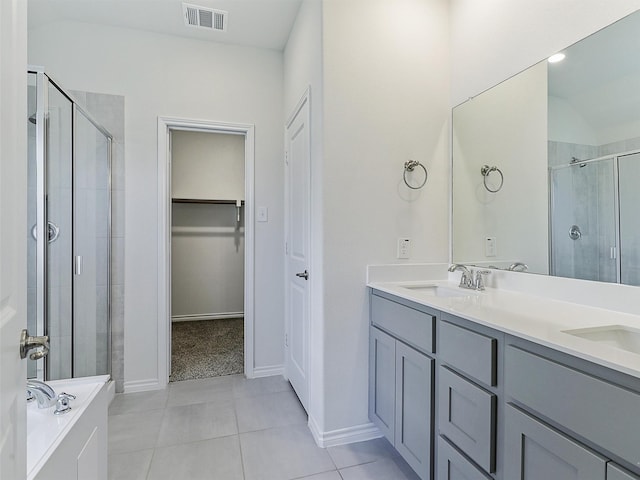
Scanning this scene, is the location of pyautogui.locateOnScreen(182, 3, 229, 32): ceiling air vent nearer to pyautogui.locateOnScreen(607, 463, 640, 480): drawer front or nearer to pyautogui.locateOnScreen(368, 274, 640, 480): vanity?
pyautogui.locateOnScreen(368, 274, 640, 480): vanity

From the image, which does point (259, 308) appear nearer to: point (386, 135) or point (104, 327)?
point (104, 327)

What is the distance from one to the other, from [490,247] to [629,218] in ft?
2.16

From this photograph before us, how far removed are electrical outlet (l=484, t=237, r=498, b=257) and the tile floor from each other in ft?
3.90

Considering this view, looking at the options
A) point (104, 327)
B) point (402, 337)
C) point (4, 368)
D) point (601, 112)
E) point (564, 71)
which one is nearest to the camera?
point (4, 368)

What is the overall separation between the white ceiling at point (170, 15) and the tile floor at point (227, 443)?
2.74m

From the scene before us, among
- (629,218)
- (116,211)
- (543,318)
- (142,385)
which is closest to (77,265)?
(116,211)

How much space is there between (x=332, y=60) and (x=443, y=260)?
1.34 metres

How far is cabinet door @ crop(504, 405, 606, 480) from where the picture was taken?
0.79m

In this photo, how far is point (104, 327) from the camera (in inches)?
93.8

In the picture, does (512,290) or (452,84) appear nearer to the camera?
(512,290)

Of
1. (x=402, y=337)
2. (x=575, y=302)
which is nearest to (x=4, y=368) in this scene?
(x=402, y=337)

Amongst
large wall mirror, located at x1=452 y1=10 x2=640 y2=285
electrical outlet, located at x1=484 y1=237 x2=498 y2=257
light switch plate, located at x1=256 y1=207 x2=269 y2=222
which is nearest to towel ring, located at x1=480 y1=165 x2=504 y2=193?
large wall mirror, located at x1=452 y1=10 x2=640 y2=285

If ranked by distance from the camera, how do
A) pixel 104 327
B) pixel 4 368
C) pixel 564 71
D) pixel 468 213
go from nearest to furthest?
pixel 4 368
pixel 564 71
pixel 468 213
pixel 104 327

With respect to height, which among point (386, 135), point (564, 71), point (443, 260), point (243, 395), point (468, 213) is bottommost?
point (243, 395)
